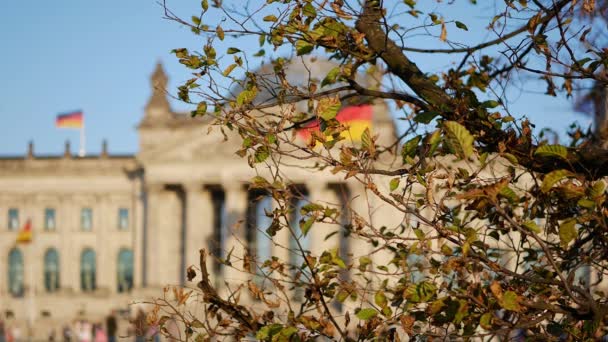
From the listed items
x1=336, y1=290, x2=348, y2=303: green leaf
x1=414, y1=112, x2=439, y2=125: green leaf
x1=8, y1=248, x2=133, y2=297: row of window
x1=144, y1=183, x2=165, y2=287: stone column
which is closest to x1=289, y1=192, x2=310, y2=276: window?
x1=336, y1=290, x2=348, y2=303: green leaf

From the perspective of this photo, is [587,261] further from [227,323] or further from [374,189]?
[227,323]

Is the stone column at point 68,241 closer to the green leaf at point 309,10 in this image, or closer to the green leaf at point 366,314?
the green leaf at point 309,10

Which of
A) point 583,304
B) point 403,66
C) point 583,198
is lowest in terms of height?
point 583,304

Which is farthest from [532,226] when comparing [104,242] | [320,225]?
[104,242]

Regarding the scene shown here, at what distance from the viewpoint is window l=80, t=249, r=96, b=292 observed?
64.1 m

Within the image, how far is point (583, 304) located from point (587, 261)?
2.23ft

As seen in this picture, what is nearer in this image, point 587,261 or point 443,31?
point 587,261

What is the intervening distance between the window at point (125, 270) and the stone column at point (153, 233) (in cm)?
539

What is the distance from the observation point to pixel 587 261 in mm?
6422

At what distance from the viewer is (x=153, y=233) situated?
57625 mm

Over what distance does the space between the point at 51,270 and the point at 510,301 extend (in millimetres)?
62181

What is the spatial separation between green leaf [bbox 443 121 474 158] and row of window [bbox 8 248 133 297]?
193 ft

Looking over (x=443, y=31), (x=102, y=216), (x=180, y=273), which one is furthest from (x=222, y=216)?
(x=443, y=31)

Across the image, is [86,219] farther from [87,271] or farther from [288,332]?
[288,332]
